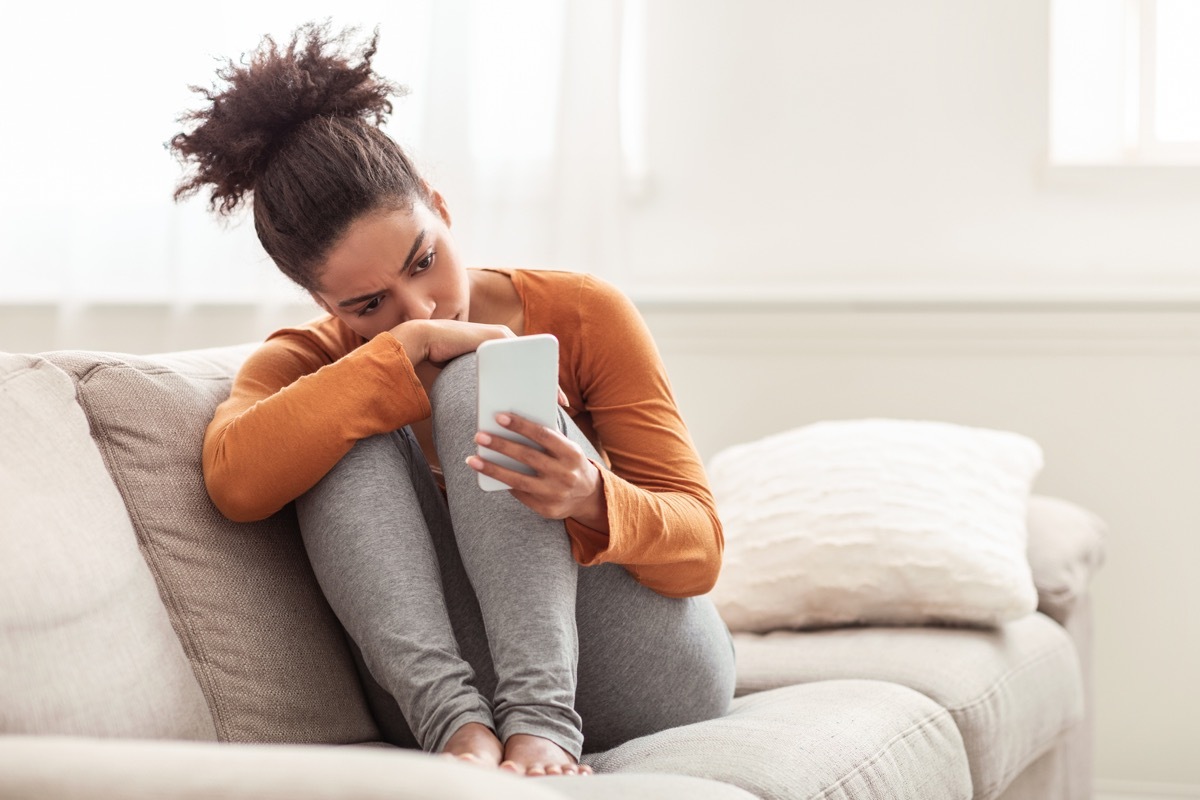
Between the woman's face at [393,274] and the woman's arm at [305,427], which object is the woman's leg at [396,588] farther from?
the woman's face at [393,274]

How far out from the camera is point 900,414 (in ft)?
8.26

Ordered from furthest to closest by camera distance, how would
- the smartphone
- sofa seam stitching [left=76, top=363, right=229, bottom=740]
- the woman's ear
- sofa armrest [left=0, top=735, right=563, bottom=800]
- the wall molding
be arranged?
the wall molding, the woman's ear, sofa seam stitching [left=76, top=363, right=229, bottom=740], the smartphone, sofa armrest [left=0, top=735, right=563, bottom=800]

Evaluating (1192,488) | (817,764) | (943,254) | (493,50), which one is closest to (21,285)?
(493,50)

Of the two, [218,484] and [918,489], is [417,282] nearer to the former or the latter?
[218,484]

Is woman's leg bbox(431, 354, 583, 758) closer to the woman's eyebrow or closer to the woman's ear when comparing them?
the woman's eyebrow

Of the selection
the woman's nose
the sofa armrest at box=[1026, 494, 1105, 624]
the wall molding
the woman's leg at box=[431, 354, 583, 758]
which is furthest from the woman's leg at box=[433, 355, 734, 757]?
the wall molding

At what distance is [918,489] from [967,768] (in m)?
0.50

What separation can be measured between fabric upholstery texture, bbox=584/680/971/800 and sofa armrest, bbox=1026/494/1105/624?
0.52 meters

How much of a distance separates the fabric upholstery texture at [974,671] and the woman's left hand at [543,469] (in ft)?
1.97

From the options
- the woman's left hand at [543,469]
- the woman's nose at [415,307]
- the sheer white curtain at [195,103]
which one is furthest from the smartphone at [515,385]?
the sheer white curtain at [195,103]

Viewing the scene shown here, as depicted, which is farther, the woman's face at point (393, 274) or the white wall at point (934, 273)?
the white wall at point (934, 273)

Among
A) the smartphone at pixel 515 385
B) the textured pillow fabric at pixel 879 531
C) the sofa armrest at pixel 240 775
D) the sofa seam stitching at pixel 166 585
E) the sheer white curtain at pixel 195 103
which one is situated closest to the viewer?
the sofa armrest at pixel 240 775

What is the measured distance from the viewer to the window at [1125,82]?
2521 mm

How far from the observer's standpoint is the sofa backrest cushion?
1244 millimetres
